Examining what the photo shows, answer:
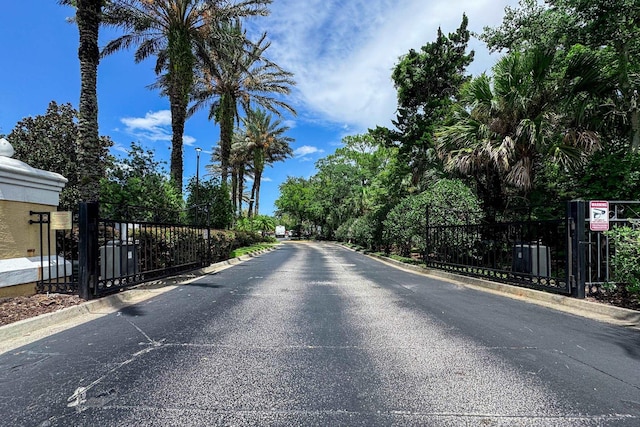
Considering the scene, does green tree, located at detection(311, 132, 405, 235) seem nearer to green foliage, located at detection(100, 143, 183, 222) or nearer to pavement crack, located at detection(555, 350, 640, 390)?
green foliage, located at detection(100, 143, 183, 222)

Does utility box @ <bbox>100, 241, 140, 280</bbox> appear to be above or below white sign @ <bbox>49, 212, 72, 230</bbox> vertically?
below

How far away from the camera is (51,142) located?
18.6 meters

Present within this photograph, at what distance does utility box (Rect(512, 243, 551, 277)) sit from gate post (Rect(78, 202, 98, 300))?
8969 millimetres

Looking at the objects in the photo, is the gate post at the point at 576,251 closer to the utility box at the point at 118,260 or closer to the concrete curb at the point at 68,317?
the concrete curb at the point at 68,317

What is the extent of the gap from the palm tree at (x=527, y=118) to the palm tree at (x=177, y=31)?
1184cm

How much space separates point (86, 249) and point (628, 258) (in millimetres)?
9113

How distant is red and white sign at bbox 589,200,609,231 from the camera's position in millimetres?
6938

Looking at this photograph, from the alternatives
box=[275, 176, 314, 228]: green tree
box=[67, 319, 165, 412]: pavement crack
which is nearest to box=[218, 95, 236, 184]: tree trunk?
box=[67, 319, 165, 412]: pavement crack

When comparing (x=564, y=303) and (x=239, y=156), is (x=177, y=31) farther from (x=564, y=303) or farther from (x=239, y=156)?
(x=239, y=156)

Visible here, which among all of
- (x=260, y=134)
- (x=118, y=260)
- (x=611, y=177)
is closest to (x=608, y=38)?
(x=611, y=177)

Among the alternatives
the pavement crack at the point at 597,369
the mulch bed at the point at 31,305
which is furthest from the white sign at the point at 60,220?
the pavement crack at the point at 597,369

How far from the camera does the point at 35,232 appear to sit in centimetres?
642

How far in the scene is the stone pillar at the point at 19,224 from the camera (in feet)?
19.1

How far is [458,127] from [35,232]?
1270 centimetres
